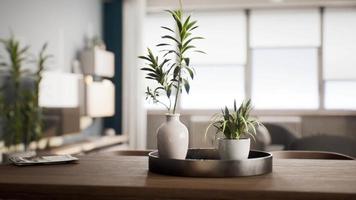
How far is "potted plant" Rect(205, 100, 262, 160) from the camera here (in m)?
1.74

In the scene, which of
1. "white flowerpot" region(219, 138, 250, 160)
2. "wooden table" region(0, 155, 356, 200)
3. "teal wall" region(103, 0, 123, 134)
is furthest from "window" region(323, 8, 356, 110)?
"white flowerpot" region(219, 138, 250, 160)

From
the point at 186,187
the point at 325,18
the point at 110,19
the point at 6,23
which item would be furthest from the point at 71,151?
the point at 325,18

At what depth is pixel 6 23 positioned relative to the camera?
3.97 metres

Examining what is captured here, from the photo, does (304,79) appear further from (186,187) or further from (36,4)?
(186,187)

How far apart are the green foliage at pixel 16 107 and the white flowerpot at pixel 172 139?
2.25m

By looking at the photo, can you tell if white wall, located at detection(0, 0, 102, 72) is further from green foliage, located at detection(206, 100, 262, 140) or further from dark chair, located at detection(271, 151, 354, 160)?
green foliage, located at detection(206, 100, 262, 140)

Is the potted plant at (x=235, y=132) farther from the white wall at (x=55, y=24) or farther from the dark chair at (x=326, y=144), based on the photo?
the white wall at (x=55, y=24)

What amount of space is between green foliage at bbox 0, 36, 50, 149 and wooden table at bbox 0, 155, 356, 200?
2.05m

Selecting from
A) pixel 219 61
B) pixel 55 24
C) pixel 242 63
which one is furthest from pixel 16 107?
pixel 242 63

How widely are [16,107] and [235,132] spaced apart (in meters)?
2.53

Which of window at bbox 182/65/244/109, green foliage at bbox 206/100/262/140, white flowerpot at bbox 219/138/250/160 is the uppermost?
window at bbox 182/65/244/109

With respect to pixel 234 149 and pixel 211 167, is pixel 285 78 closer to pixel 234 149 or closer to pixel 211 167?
pixel 234 149

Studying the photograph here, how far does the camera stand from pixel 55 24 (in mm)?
4957

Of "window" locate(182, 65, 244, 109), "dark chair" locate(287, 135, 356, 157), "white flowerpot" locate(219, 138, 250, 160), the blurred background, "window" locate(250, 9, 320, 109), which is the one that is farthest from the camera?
"window" locate(182, 65, 244, 109)
